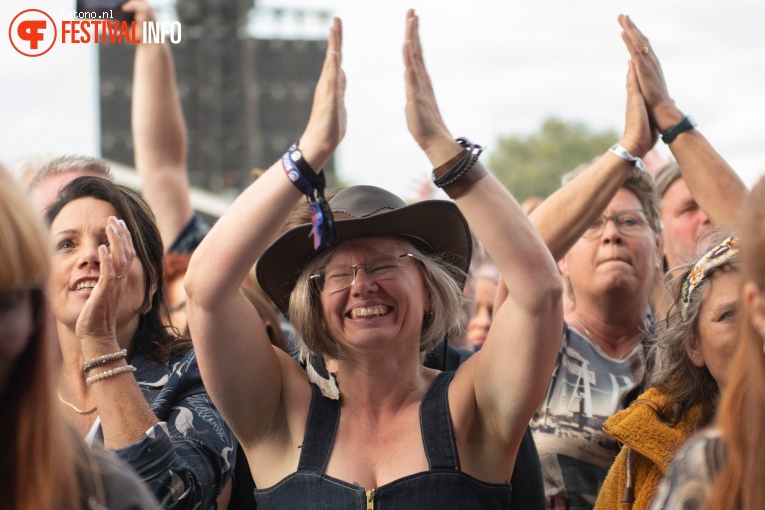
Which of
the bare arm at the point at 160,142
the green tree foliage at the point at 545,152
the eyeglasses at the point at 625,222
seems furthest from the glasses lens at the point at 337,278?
the green tree foliage at the point at 545,152

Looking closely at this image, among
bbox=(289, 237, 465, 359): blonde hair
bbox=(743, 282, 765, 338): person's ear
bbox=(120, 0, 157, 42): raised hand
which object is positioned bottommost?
bbox=(289, 237, 465, 359): blonde hair

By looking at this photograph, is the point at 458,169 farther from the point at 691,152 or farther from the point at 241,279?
the point at 691,152

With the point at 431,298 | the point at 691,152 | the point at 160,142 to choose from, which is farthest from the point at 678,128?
the point at 160,142

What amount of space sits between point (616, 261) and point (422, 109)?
Result: 1.34 meters

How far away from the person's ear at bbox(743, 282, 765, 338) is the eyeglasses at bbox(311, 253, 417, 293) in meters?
1.24

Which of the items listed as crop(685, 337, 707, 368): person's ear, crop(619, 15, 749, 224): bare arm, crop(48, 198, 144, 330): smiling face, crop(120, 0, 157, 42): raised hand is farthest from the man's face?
crop(120, 0, 157, 42): raised hand

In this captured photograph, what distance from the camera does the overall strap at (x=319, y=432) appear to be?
100 inches

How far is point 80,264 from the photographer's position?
9.12 ft

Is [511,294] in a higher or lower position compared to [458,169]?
lower

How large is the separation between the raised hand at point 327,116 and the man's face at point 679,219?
2.02 m

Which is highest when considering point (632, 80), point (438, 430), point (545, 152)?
point (632, 80)

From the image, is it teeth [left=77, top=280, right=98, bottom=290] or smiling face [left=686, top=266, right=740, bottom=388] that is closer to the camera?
smiling face [left=686, top=266, right=740, bottom=388]

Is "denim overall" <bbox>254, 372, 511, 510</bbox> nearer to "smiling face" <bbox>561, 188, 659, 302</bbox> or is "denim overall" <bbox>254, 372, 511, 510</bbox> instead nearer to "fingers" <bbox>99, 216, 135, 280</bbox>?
"fingers" <bbox>99, 216, 135, 280</bbox>

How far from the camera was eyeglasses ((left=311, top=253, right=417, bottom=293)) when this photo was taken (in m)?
2.70
